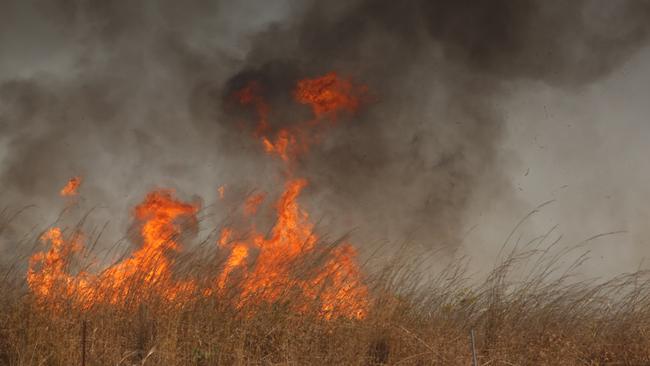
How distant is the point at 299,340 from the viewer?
15.2ft

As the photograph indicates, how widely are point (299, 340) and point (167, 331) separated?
3.26 ft

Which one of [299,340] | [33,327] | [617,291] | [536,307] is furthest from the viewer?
[617,291]

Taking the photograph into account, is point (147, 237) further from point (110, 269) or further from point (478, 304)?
point (478, 304)

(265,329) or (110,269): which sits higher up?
(110,269)

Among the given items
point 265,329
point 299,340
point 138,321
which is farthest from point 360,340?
point 138,321

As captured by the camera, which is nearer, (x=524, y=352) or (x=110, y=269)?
(x=524, y=352)

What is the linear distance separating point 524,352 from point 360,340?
1.38 meters

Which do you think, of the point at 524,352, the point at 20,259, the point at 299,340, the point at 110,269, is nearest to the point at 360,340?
the point at 299,340

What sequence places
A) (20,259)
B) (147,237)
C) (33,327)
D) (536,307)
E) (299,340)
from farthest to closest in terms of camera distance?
(147,237), (536,307), (20,259), (299,340), (33,327)

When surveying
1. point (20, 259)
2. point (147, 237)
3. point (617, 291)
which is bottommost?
point (20, 259)

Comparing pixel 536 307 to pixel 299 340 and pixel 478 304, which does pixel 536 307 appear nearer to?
pixel 478 304

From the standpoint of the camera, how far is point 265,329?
476 centimetres

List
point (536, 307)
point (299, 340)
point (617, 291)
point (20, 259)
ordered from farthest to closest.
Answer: point (617, 291) < point (536, 307) < point (20, 259) < point (299, 340)

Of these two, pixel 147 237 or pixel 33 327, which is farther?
pixel 147 237
